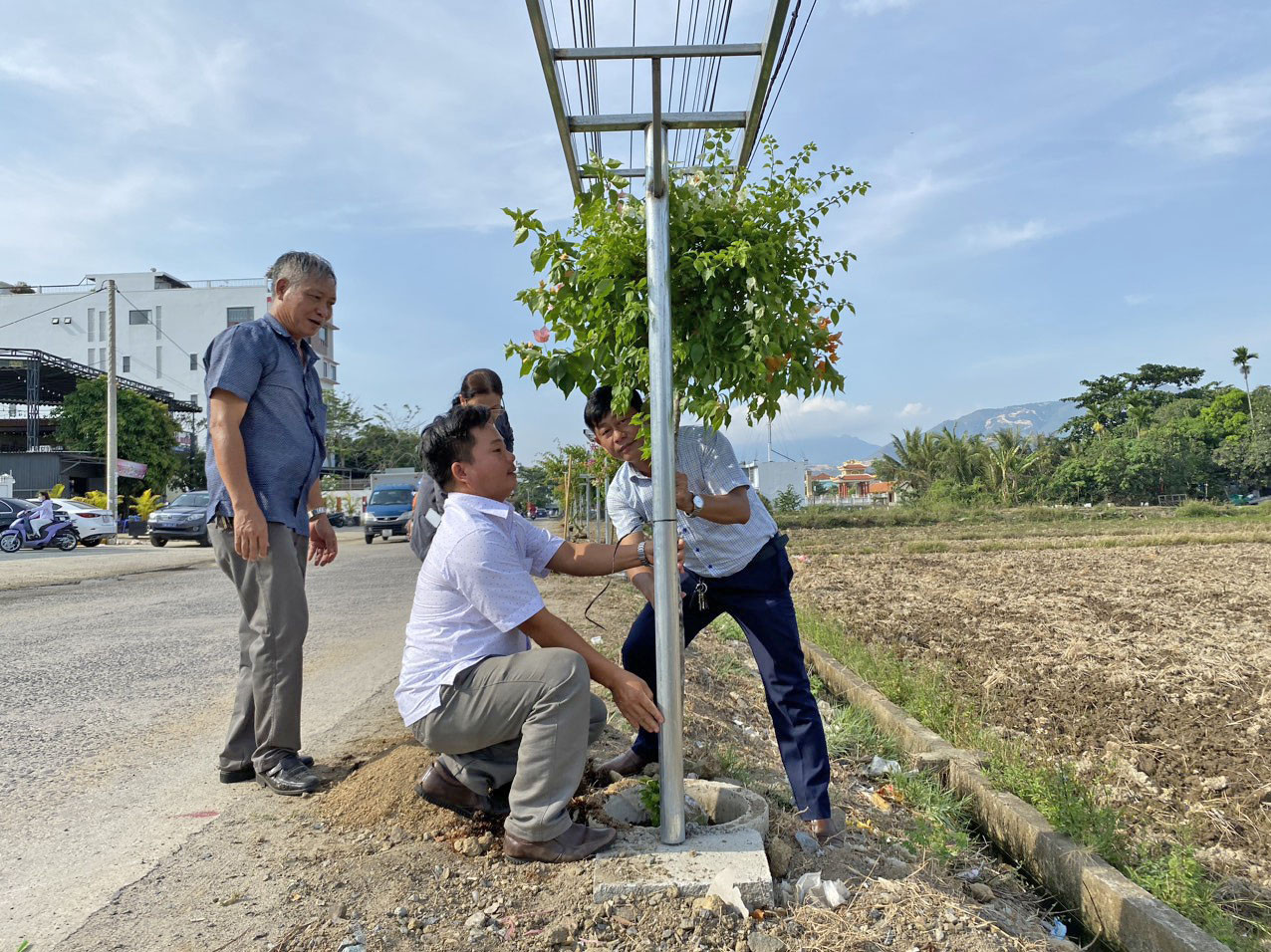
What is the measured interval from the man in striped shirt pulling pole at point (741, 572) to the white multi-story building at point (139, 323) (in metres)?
59.5

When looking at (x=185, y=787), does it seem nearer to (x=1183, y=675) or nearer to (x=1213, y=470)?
(x=1183, y=675)

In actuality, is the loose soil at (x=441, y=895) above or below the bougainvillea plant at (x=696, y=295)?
below

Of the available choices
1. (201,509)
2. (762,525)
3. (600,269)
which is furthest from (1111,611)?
(201,509)

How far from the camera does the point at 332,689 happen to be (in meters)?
5.52

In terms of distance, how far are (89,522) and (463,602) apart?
2410cm

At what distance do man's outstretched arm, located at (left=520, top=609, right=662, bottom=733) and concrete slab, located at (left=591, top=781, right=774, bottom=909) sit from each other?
37 cm

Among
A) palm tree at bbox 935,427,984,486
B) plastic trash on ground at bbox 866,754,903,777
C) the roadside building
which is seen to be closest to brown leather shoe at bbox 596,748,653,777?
plastic trash on ground at bbox 866,754,903,777

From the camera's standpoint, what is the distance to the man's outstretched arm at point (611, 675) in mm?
2736

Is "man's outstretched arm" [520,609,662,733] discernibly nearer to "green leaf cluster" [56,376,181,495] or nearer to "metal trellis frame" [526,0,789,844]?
"metal trellis frame" [526,0,789,844]

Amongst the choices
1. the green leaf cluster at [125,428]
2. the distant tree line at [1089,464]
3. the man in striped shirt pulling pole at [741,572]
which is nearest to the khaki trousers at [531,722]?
the man in striped shirt pulling pole at [741,572]

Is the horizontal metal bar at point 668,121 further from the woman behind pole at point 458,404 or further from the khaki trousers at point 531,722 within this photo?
the khaki trousers at point 531,722

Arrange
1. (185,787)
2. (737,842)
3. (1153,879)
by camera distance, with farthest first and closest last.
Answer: (185,787), (1153,879), (737,842)

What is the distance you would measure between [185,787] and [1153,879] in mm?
3688

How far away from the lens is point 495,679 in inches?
106
